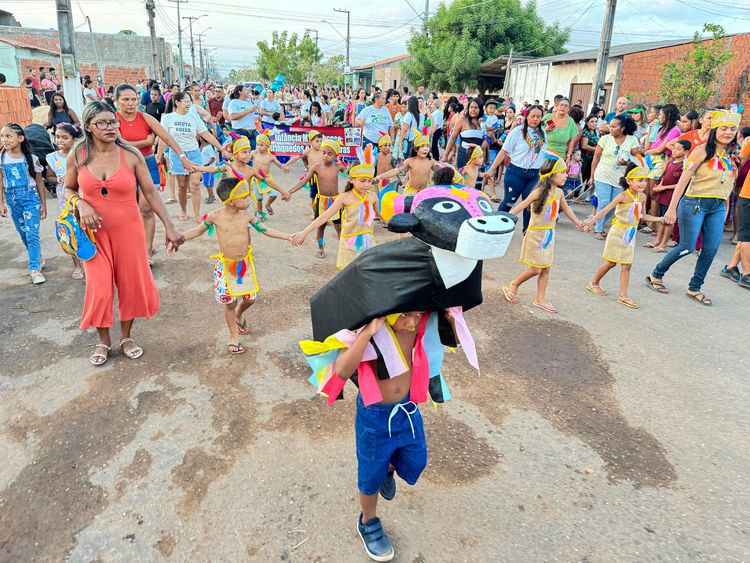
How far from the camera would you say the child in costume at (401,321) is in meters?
1.86

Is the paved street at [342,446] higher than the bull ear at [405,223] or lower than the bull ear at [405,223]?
lower

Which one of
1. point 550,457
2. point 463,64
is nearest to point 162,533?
point 550,457

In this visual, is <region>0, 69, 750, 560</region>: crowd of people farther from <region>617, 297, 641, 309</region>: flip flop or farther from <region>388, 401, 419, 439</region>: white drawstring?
<region>388, 401, 419, 439</region>: white drawstring

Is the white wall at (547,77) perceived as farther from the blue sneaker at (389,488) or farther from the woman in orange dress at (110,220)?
the blue sneaker at (389,488)

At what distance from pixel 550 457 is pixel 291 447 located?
1605 millimetres

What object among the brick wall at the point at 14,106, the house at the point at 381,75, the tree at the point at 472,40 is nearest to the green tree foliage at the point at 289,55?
the house at the point at 381,75

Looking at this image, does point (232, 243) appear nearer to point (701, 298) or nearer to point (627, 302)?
point (627, 302)

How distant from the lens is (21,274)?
5750 mm

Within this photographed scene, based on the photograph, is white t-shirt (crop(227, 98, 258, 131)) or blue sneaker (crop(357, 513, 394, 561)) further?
white t-shirt (crop(227, 98, 258, 131))

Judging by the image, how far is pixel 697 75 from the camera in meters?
12.2

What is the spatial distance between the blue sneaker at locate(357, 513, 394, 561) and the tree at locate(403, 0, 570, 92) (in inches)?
1205

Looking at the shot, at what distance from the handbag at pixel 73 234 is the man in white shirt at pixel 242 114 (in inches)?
287

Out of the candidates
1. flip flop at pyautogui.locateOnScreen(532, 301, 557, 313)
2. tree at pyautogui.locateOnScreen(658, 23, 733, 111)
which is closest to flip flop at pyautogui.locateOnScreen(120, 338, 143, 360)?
flip flop at pyautogui.locateOnScreen(532, 301, 557, 313)

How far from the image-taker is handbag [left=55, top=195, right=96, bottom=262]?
11.9ft
